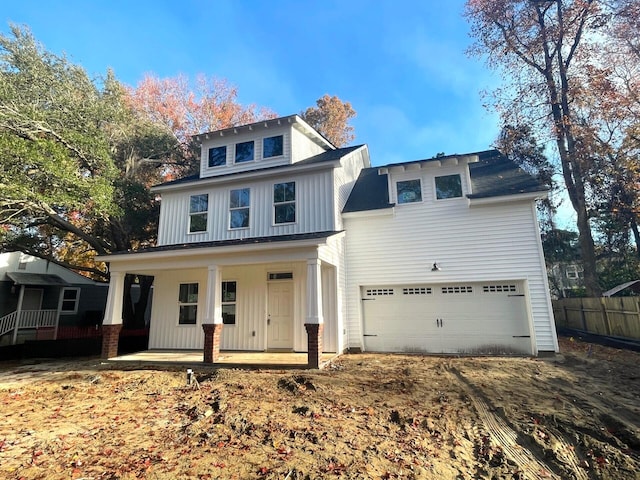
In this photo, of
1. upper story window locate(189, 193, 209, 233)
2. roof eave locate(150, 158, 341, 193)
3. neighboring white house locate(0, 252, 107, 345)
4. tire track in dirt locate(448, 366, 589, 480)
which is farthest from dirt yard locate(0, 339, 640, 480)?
neighboring white house locate(0, 252, 107, 345)

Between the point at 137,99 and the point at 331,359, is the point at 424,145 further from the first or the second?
the point at 137,99

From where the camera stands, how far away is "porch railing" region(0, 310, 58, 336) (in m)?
14.3

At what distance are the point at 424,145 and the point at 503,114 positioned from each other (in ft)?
15.7

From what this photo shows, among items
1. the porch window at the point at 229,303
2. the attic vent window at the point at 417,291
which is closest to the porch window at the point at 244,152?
the porch window at the point at 229,303

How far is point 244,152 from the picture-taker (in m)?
12.8

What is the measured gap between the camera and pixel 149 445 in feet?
13.6

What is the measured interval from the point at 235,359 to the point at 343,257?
4844 millimetres

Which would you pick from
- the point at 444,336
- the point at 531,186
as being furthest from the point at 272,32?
the point at 444,336

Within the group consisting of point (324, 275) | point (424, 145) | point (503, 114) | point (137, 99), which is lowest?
point (324, 275)

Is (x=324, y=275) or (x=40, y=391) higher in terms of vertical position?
(x=324, y=275)

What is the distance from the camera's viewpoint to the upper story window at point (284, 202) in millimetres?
11195

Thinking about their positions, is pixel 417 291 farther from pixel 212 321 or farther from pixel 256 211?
pixel 212 321

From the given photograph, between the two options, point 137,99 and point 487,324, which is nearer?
point 487,324

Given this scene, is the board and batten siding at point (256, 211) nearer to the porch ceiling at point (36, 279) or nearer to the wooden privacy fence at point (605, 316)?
the porch ceiling at point (36, 279)
